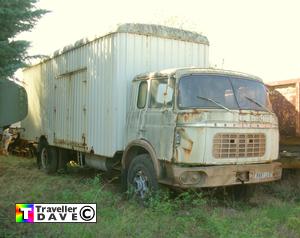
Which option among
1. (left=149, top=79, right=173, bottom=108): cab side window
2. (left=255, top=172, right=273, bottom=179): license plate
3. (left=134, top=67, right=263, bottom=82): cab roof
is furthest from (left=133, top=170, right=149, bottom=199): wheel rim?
(left=255, top=172, right=273, bottom=179): license plate

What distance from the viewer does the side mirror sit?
23.0 ft

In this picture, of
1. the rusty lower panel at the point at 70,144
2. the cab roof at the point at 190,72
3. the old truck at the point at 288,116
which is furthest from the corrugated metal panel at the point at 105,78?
the old truck at the point at 288,116

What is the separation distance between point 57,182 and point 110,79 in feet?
9.48

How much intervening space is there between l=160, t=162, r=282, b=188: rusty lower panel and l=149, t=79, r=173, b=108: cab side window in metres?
1.02

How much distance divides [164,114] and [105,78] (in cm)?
207

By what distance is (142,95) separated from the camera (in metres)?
→ 7.79

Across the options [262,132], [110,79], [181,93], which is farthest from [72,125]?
[262,132]

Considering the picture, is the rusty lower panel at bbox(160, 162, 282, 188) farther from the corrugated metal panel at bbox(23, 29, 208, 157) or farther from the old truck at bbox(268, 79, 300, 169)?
the corrugated metal panel at bbox(23, 29, 208, 157)

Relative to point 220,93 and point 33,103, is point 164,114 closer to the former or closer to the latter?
point 220,93

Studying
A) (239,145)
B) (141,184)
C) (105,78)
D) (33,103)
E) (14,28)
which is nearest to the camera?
(239,145)

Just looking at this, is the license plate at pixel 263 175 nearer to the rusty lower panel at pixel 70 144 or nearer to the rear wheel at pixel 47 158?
the rusty lower panel at pixel 70 144

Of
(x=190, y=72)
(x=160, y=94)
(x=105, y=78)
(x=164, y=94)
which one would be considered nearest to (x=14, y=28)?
(x=105, y=78)

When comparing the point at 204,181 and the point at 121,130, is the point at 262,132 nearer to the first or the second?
the point at 204,181

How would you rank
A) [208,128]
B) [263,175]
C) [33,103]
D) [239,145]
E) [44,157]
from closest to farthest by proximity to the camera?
[208,128]
[239,145]
[263,175]
[44,157]
[33,103]
